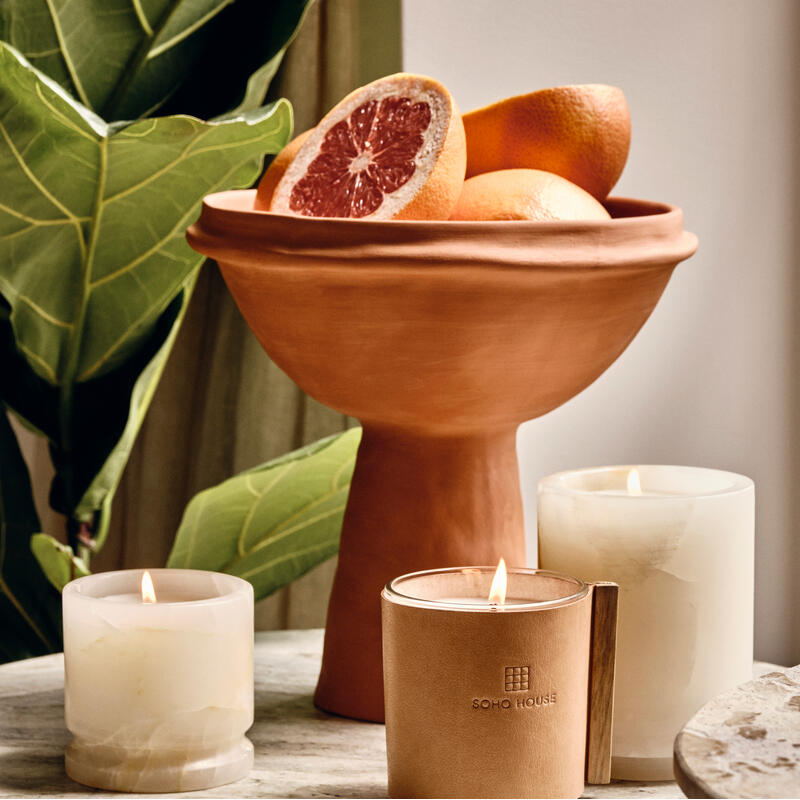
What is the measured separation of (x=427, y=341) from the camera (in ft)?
1.77

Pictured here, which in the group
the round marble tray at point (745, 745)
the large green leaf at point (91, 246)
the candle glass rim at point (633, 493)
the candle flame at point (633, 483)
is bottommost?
the round marble tray at point (745, 745)

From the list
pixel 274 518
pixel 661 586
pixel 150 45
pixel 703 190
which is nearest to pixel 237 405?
pixel 274 518

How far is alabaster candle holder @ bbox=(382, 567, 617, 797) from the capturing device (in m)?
0.45

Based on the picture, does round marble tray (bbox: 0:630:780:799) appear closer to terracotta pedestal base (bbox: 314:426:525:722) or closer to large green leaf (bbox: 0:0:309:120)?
terracotta pedestal base (bbox: 314:426:525:722)

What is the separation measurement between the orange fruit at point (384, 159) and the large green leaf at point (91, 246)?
10 cm

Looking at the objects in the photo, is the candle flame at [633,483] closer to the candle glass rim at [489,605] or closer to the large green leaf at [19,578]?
the candle glass rim at [489,605]

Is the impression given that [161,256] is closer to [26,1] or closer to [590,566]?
[26,1]

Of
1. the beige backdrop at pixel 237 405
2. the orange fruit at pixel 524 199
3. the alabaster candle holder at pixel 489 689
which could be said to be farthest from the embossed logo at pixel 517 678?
the beige backdrop at pixel 237 405

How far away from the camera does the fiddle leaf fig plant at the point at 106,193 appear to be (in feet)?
2.35

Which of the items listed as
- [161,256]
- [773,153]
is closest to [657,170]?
[773,153]

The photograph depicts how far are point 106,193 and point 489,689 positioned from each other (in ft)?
1.46

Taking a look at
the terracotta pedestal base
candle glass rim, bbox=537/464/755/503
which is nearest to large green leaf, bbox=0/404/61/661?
the terracotta pedestal base

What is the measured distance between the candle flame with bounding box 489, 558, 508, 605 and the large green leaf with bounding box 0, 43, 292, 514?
32cm

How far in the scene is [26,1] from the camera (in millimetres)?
784
